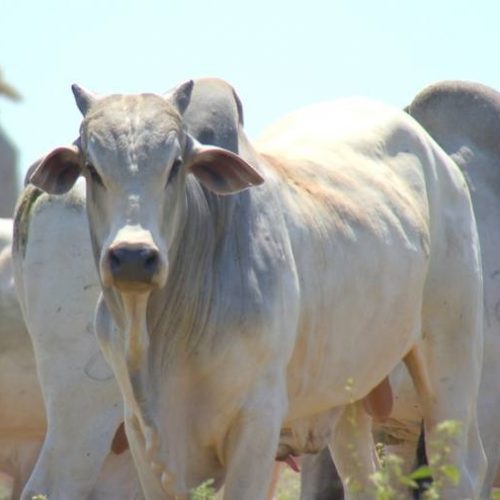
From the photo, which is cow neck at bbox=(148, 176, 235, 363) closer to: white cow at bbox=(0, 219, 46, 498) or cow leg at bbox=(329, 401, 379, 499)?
cow leg at bbox=(329, 401, 379, 499)

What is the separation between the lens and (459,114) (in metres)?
12.4

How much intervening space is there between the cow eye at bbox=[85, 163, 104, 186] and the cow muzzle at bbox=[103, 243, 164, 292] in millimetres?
379

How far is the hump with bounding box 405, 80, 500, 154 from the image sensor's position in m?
12.4

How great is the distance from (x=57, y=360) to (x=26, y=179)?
0.85m

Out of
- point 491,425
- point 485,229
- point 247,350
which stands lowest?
point 491,425

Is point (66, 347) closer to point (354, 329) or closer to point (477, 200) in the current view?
point (354, 329)

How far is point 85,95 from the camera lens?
8.29 metres

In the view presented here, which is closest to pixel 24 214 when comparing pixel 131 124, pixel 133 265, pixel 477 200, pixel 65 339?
pixel 65 339

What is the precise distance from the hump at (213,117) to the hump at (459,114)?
12.3 ft

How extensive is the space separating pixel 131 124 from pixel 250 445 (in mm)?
1197

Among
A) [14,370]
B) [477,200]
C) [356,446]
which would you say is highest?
[477,200]

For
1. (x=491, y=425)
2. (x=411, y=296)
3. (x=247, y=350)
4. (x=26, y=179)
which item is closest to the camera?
(x=247, y=350)

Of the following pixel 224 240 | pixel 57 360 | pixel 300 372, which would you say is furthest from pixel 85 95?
pixel 57 360

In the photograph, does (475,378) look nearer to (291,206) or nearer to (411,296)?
(411,296)
